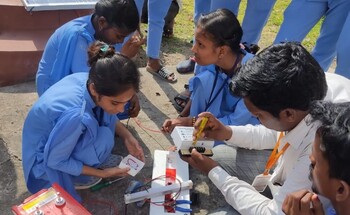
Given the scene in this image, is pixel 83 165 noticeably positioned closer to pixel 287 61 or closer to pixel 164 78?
pixel 287 61

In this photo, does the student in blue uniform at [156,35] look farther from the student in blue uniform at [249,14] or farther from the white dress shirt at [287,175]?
the white dress shirt at [287,175]

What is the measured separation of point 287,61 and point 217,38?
84cm

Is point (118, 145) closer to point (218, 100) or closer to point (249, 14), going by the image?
point (218, 100)

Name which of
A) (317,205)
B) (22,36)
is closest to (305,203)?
(317,205)

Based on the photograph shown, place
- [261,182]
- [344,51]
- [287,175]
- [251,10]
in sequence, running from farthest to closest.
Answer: [251,10]
[344,51]
[261,182]
[287,175]

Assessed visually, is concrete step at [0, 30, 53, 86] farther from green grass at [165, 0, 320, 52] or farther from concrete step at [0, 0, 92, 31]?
green grass at [165, 0, 320, 52]

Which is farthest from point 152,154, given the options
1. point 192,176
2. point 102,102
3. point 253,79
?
point 253,79

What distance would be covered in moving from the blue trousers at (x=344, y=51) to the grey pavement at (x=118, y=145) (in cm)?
143

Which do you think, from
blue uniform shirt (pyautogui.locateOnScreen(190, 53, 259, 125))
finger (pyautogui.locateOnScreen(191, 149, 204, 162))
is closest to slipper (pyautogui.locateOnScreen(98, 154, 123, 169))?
finger (pyautogui.locateOnScreen(191, 149, 204, 162))

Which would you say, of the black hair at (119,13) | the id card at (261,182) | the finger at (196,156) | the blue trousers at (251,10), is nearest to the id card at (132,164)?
the finger at (196,156)

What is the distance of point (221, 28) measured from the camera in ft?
8.47

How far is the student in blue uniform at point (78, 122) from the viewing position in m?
2.12

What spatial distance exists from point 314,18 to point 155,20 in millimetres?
1478

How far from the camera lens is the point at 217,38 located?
2.61m
